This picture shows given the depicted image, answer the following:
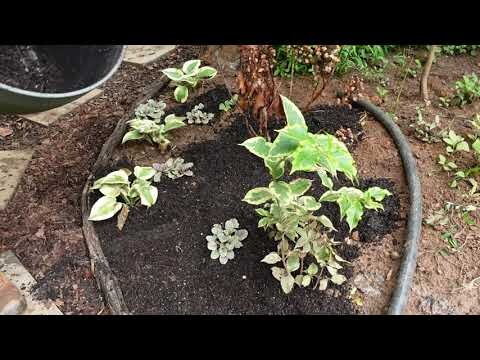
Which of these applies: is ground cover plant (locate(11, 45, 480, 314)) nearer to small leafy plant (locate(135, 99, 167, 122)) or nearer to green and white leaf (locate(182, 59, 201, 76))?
small leafy plant (locate(135, 99, 167, 122))

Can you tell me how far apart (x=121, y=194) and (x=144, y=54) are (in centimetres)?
141

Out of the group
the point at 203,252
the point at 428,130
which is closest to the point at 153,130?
the point at 203,252

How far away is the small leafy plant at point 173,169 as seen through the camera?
230 cm

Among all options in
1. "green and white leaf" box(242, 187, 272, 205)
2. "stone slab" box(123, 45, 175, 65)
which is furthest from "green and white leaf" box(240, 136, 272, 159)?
"stone slab" box(123, 45, 175, 65)

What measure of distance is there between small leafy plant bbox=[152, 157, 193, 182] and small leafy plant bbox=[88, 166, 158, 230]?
0.09 m

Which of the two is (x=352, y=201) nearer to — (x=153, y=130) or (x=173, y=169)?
(x=173, y=169)

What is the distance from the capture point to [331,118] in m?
2.58

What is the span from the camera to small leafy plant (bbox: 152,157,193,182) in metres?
2.30

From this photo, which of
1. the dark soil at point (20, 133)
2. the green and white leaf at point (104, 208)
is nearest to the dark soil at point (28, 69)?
the green and white leaf at point (104, 208)

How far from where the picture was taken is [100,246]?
2051 millimetres

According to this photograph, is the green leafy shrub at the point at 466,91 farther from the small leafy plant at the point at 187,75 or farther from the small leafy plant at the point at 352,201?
the small leafy plant at the point at 187,75

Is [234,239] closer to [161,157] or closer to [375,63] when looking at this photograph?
[161,157]
